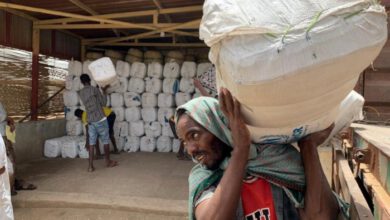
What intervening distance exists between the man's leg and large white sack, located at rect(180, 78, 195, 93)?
5653mm

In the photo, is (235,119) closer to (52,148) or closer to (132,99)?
(132,99)

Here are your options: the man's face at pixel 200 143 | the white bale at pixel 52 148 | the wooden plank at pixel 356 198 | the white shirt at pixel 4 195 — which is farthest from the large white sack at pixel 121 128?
the man's face at pixel 200 143

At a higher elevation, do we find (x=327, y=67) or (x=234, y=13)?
(x=234, y=13)

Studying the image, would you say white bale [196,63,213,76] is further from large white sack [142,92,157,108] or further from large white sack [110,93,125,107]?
large white sack [110,93,125,107]

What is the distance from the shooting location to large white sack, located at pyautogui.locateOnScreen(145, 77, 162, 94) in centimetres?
688

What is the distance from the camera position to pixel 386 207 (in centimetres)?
95

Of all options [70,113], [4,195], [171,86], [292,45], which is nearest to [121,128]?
[70,113]

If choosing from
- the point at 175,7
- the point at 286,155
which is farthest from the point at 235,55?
the point at 175,7

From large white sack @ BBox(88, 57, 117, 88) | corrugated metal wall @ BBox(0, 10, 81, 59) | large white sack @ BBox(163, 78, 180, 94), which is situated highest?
corrugated metal wall @ BBox(0, 10, 81, 59)

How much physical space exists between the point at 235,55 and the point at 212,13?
12 cm

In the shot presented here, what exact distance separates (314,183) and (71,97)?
6661 mm

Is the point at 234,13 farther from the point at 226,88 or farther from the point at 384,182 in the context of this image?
the point at 384,182

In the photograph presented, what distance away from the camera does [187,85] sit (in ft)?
22.0

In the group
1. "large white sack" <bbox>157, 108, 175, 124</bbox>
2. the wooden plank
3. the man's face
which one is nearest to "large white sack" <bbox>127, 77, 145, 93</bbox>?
"large white sack" <bbox>157, 108, 175, 124</bbox>
